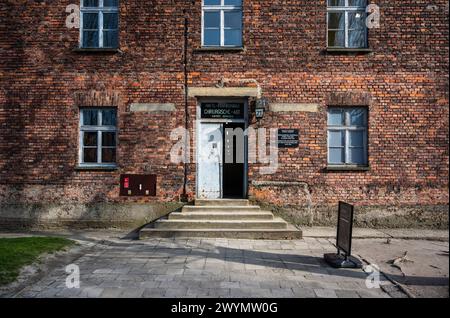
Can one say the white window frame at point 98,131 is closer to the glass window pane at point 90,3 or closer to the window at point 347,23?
the glass window pane at point 90,3

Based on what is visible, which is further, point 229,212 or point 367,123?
point 367,123

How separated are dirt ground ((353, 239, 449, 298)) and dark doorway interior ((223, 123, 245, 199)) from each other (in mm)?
3964

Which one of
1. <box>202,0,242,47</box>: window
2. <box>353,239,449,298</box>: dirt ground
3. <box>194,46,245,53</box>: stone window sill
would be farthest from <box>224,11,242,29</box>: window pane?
<box>353,239,449,298</box>: dirt ground

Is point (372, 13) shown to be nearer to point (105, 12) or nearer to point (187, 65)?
point (187, 65)

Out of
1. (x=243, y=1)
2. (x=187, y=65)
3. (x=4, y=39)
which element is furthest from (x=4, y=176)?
(x=243, y=1)

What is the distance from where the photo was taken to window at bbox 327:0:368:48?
407 inches

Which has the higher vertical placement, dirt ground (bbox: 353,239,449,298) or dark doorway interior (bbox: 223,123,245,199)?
dark doorway interior (bbox: 223,123,245,199)

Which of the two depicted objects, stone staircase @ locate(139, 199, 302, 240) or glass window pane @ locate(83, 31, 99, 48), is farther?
glass window pane @ locate(83, 31, 99, 48)

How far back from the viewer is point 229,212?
30.8ft

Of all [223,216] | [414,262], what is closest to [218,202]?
[223,216]

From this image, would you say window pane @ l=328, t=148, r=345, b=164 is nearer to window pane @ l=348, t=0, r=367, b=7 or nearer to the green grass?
window pane @ l=348, t=0, r=367, b=7

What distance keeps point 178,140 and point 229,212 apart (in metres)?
2.51

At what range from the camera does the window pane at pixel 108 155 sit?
1027 cm

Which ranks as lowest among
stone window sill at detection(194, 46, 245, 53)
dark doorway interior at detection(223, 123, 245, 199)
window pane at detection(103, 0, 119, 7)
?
A: dark doorway interior at detection(223, 123, 245, 199)
